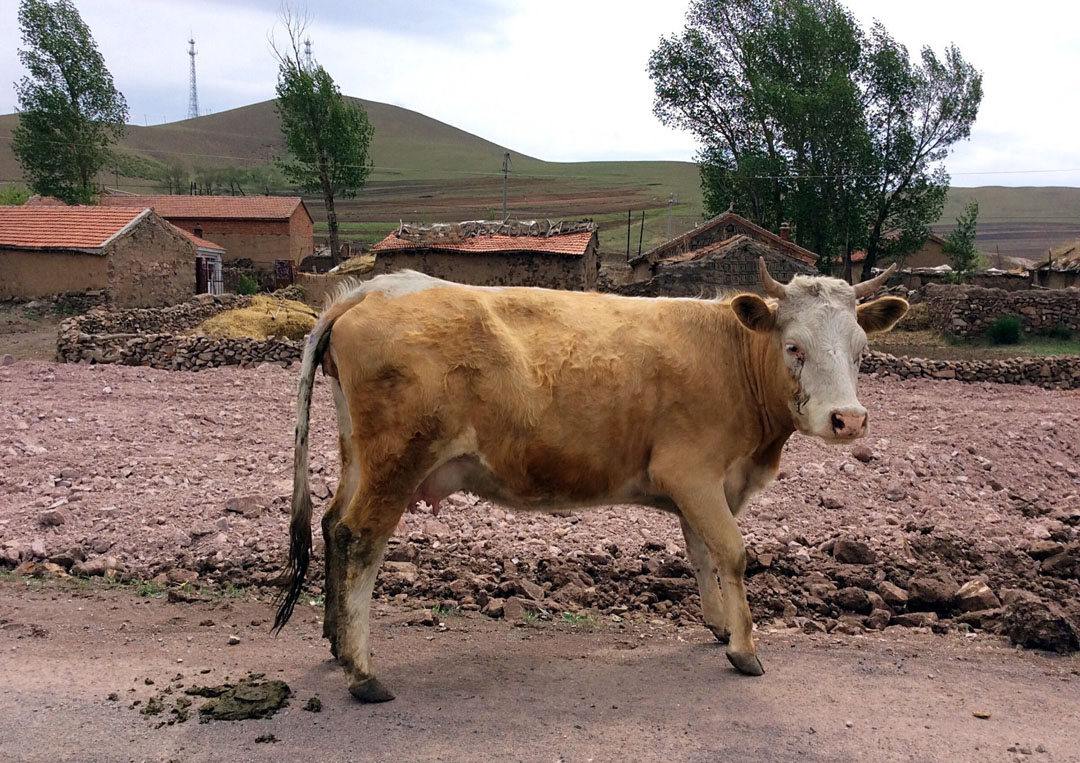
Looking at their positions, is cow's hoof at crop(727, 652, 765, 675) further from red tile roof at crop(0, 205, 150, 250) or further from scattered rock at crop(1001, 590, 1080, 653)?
red tile roof at crop(0, 205, 150, 250)

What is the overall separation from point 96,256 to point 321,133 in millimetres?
28313

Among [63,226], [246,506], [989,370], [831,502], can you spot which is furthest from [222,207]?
[831,502]

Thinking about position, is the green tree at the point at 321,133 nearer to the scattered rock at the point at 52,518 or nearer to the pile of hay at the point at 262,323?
the pile of hay at the point at 262,323

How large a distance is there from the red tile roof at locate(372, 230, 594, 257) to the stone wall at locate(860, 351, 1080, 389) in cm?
1018

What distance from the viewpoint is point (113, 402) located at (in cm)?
1326

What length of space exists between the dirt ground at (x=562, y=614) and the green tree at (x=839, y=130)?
1267 inches

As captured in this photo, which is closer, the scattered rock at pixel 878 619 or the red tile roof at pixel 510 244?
the scattered rock at pixel 878 619

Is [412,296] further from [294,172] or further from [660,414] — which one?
[294,172]

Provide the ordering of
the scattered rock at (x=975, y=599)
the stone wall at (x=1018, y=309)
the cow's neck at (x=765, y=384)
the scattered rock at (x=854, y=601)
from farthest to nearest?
the stone wall at (x=1018, y=309) → the scattered rock at (x=854, y=601) → the scattered rock at (x=975, y=599) → the cow's neck at (x=765, y=384)

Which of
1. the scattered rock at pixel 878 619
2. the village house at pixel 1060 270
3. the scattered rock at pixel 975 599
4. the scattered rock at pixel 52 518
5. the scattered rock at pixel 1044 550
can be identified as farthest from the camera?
the village house at pixel 1060 270

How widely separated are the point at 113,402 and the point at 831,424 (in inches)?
455

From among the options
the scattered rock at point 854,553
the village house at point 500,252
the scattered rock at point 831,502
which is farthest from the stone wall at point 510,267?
the scattered rock at point 854,553

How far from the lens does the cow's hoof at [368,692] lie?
470 cm

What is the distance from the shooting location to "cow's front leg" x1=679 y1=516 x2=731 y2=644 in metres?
5.71
